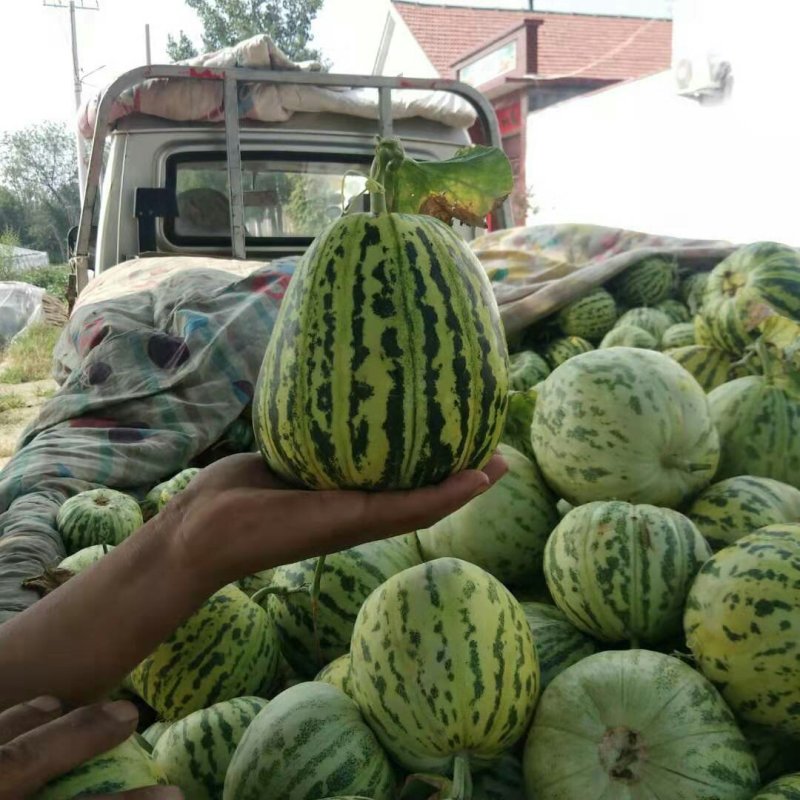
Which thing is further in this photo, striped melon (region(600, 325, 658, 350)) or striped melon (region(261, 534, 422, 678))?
striped melon (region(600, 325, 658, 350))

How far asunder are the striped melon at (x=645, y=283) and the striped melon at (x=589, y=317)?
169mm

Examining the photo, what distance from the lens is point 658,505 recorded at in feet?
5.38

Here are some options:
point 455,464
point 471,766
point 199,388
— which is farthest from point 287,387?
point 199,388

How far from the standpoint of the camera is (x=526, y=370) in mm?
2959

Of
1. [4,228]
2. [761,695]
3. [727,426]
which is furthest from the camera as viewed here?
[4,228]

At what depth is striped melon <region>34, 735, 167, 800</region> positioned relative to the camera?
104cm

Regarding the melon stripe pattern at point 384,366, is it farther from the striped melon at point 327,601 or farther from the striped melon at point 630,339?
the striped melon at point 630,339

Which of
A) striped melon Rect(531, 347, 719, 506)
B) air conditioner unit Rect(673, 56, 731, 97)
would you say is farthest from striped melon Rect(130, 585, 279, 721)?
air conditioner unit Rect(673, 56, 731, 97)

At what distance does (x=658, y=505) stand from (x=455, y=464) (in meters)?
0.66

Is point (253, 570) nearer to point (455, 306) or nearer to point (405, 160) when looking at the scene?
point (455, 306)

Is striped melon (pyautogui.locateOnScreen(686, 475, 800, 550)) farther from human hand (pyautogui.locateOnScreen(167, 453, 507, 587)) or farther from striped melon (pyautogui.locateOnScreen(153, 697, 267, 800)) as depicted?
striped melon (pyautogui.locateOnScreen(153, 697, 267, 800))

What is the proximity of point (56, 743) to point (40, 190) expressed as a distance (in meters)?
24.0

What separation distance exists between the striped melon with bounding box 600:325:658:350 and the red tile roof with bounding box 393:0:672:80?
19.4 metres

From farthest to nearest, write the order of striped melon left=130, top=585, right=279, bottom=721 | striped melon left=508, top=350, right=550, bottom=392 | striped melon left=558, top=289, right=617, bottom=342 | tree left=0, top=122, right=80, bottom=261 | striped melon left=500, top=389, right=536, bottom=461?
tree left=0, top=122, right=80, bottom=261
striped melon left=558, top=289, right=617, bottom=342
striped melon left=508, top=350, right=550, bottom=392
striped melon left=500, top=389, right=536, bottom=461
striped melon left=130, top=585, right=279, bottom=721
